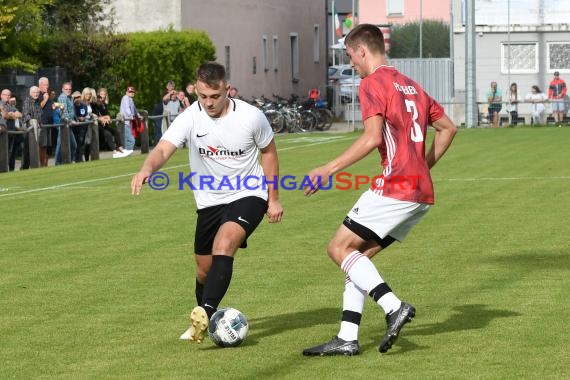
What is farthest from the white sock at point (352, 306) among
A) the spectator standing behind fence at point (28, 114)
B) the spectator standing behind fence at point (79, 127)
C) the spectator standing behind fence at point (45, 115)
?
the spectator standing behind fence at point (79, 127)

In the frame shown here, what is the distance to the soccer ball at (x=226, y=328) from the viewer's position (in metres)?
9.25

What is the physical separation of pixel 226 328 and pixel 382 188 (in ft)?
4.31

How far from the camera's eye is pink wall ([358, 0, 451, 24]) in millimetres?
94562

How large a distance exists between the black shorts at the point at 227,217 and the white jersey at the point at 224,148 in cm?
4

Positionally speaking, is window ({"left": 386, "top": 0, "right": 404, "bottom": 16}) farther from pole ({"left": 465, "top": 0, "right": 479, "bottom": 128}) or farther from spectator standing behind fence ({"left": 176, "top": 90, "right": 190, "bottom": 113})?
spectator standing behind fence ({"left": 176, "top": 90, "right": 190, "bottom": 113})

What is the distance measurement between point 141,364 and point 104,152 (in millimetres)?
28405

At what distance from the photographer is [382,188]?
349 inches

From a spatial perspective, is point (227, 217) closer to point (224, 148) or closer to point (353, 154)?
point (224, 148)

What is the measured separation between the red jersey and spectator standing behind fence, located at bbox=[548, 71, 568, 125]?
137 ft

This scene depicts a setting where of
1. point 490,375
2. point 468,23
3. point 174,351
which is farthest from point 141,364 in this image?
point 468,23

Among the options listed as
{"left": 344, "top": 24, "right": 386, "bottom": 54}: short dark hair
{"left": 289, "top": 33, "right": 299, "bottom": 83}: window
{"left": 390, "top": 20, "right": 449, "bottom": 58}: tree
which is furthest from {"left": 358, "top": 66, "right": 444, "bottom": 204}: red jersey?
{"left": 390, "top": 20, "right": 449, "bottom": 58}: tree

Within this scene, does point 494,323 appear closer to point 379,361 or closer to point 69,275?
point 379,361

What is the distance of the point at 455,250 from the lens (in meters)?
14.6

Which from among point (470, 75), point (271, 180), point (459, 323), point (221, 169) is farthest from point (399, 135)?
point (470, 75)
